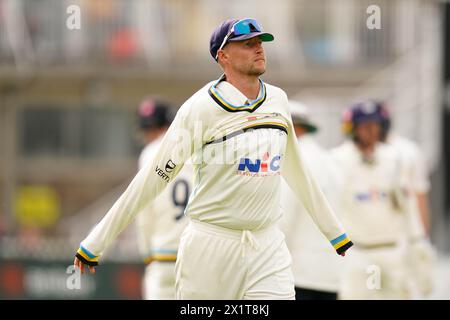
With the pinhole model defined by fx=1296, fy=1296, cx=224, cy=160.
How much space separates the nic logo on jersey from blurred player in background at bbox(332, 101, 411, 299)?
3823 mm

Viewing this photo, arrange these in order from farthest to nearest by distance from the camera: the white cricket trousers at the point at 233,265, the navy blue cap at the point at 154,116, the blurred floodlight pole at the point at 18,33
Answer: the blurred floodlight pole at the point at 18,33 < the navy blue cap at the point at 154,116 < the white cricket trousers at the point at 233,265

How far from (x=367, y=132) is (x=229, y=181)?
13.8 feet

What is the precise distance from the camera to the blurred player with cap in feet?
24.7

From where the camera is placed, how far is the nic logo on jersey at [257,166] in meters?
7.51

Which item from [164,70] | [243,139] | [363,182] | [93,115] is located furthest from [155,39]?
[243,139]

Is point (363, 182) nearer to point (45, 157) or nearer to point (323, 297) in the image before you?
point (323, 297)

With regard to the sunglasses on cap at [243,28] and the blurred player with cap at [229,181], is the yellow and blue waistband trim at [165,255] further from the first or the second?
the sunglasses on cap at [243,28]

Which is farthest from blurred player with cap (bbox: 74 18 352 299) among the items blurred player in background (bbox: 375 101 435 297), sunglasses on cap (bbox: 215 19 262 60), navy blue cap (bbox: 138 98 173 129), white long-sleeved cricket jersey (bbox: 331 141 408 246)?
blurred player in background (bbox: 375 101 435 297)

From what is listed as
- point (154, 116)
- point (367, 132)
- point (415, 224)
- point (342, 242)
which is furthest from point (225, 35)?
point (415, 224)

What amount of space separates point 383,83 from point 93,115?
22.8 feet

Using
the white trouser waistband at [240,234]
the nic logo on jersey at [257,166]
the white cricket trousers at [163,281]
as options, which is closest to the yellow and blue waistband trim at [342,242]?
the white trouser waistband at [240,234]

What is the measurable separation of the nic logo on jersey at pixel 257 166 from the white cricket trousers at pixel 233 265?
1.17ft

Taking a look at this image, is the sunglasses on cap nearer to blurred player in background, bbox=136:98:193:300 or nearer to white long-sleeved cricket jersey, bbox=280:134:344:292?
white long-sleeved cricket jersey, bbox=280:134:344:292

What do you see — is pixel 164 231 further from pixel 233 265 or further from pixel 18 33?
pixel 18 33
